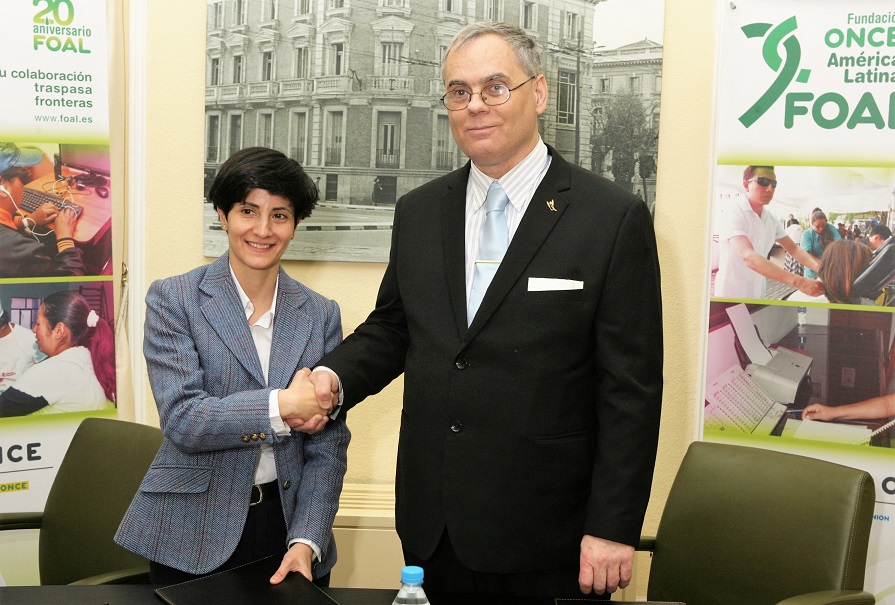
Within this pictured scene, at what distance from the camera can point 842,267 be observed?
282 centimetres

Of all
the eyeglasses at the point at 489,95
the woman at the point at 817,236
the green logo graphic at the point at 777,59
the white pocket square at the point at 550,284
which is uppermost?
the green logo graphic at the point at 777,59

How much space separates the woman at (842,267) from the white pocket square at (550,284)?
4.67 ft

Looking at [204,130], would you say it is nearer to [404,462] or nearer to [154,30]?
[154,30]

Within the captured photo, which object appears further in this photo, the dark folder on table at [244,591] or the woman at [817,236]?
the woman at [817,236]

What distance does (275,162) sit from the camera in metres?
2.02

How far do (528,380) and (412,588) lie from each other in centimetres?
55

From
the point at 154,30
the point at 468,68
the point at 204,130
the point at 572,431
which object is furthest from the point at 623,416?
the point at 154,30

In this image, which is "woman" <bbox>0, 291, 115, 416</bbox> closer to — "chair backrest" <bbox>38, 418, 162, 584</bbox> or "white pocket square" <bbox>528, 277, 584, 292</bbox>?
"chair backrest" <bbox>38, 418, 162, 584</bbox>

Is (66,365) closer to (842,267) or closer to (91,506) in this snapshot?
(91,506)

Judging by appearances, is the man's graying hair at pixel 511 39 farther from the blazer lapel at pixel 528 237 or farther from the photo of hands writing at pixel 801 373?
the photo of hands writing at pixel 801 373

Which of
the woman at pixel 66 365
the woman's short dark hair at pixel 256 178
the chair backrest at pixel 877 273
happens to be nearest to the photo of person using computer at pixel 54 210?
the woman at pixel 66 365

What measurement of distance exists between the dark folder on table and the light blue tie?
67 cm

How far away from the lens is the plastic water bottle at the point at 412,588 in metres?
1.44

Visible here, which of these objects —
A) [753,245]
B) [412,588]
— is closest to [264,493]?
[412,588]
